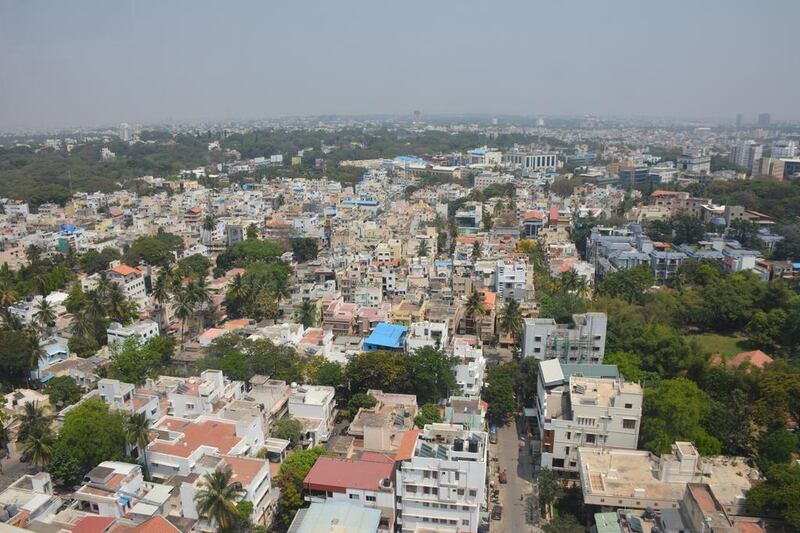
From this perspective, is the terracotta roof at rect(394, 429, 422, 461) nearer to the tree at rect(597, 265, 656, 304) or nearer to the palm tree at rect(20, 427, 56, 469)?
the palm tree at rect(20, 427, 56, 469)

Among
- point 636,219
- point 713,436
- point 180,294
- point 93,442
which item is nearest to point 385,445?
point 93,442

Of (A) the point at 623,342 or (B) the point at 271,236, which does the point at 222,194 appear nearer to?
(B) the point at 271,236

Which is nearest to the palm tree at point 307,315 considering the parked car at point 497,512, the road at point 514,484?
the road at point 514,484

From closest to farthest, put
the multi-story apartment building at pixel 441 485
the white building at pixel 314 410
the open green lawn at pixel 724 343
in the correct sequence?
1. the multi-story apartment building at pixel 441 485
2. the white building at pixel 314 410
3. the open green lawn at pixel 724 343

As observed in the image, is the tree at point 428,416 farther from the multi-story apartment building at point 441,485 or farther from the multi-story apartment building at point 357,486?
the multi-story apartment building at point 441,485

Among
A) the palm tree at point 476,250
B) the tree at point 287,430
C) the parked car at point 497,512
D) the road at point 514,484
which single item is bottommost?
the road at point 514,484

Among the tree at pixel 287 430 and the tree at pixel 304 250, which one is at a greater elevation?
the tree at pixel 287 430

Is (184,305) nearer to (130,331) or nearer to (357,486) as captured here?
(130,331)

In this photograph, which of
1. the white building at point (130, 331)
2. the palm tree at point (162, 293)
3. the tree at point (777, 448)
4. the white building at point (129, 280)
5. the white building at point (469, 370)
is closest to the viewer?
the tree at point (777, 448)

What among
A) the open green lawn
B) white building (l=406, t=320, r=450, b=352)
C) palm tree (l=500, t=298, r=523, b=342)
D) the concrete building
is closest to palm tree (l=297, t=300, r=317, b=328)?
white building (l=406, t=320, r=450, b=352)
